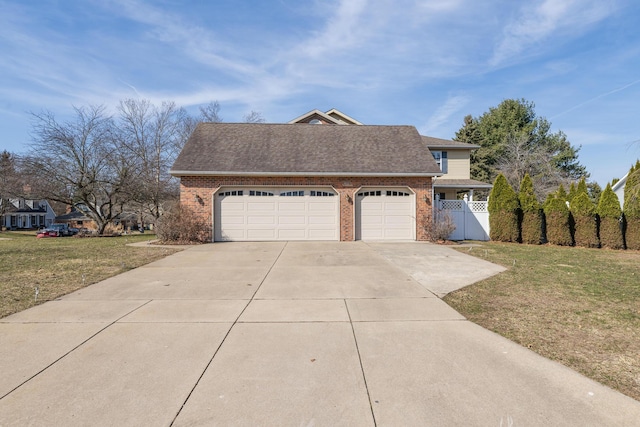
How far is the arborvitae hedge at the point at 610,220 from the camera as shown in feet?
44.1

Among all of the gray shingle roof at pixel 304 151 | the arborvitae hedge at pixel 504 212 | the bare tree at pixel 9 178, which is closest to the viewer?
the gray shingle roof at pixel 304 151

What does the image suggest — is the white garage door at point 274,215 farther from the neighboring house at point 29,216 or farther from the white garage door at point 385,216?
the neighboring house at point 29,216

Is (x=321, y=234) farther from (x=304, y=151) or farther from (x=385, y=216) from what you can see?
(x=304, y=151)

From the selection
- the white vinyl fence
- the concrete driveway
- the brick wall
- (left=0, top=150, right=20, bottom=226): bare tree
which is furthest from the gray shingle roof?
(left=0, top=150, right=20, bottom=226): bare tree

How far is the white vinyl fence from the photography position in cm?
1564

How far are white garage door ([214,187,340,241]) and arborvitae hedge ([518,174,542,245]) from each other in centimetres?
842

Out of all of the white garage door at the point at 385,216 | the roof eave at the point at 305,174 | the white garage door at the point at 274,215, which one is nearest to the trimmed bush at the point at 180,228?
the white garage door at the point at 274,215

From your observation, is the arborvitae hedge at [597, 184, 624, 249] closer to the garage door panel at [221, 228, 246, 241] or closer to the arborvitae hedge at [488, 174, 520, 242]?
the arborvitae hedge at [488, 174, 520, 242]

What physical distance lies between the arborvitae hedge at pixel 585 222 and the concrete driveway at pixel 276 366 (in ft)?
39.4

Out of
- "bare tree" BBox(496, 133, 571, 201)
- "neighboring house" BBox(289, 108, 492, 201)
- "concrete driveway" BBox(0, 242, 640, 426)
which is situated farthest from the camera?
"bare tree" BBox(496, 133, 571, 201)

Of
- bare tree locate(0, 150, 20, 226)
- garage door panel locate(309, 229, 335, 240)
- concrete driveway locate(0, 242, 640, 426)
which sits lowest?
concrete driveway locate(0, 242, 640, 426)

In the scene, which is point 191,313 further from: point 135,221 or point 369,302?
point 135,221

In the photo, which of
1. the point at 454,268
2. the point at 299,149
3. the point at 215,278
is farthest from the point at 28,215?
the point at 454,268

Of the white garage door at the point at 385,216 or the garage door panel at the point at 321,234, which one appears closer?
the garage door panel at the point at 321,234
